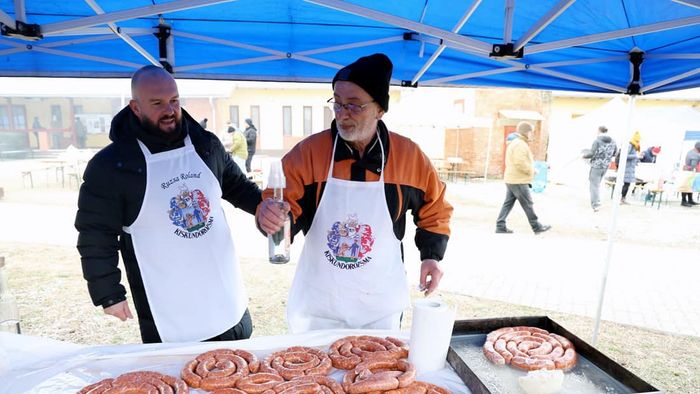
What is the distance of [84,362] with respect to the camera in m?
1.50

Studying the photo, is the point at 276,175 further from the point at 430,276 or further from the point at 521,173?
the point at 521,173

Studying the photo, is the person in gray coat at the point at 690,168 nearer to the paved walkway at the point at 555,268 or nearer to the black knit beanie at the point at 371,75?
the paved walkway at the point at 555,268

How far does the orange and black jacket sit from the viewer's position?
6.89 feet

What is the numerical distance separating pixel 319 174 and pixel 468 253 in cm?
556

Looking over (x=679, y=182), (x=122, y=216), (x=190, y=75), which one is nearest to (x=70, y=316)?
(x=190, y=75)

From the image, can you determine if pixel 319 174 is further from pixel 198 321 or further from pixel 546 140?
pixel 546 140

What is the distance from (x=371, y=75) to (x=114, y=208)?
1365 mm

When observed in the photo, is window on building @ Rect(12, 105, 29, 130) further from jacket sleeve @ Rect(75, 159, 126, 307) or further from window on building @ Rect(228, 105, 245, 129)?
jacket sleeve @ Rect(75, 159, 126, 307)

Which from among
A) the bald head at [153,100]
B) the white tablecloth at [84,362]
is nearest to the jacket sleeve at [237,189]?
the bald head at [153,100]

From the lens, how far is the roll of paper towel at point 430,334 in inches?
54.2

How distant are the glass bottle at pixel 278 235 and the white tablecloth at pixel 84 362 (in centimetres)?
34

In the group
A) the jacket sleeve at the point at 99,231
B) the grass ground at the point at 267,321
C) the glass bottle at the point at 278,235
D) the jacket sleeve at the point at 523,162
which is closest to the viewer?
the glass bottle at the point at 278,235

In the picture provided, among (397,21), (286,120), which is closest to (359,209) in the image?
(397,21)

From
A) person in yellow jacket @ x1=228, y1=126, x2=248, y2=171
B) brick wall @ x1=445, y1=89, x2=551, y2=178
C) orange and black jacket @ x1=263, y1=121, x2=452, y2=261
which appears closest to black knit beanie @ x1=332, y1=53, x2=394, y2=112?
orange and black jacket @ x1=263, y1=121, x2=452, y2=261
